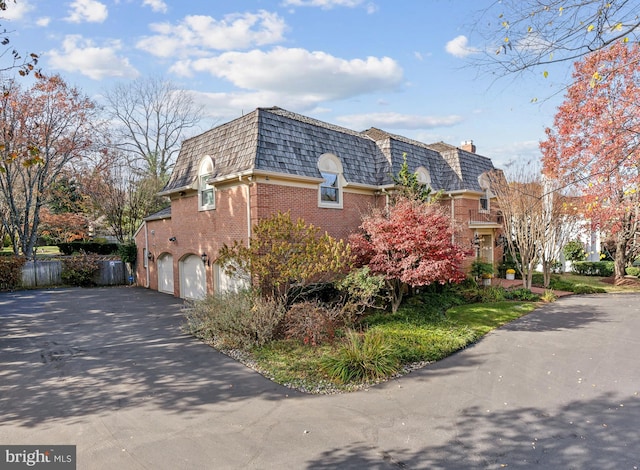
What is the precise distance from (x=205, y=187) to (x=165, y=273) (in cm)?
630

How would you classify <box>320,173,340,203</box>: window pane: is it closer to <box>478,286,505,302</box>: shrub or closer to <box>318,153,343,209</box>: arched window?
<box>318,153,343,209</box>: arched window

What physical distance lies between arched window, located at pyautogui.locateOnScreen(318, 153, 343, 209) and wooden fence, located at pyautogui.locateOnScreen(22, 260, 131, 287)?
14763 millimetres

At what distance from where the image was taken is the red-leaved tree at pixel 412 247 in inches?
430

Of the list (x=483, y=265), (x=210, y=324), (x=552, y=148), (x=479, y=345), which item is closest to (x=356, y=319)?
(x=479, y=345)

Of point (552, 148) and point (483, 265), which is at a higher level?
point (552, 148)

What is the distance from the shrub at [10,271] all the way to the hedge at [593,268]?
34.1 metres

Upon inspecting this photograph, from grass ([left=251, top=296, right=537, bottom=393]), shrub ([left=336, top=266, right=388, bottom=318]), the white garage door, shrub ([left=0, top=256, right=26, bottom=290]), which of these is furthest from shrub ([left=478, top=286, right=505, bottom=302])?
shrub ([left=0, top=256, right=26, bottom=290])

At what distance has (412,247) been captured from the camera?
11.1m

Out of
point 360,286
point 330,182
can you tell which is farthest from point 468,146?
point 360,286

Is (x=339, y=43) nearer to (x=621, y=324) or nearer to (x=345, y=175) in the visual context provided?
(x=345, y=175)

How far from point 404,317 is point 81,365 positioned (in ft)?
28.6

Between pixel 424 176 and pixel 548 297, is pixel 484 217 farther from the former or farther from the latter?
pixel 548 297

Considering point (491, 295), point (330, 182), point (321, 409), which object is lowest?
point (321, 409)

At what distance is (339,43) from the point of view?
28.2 ft
